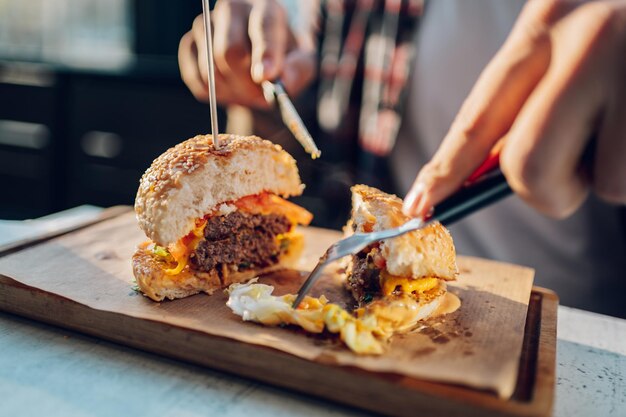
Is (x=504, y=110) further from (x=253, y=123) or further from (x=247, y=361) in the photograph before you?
(x=253, y=123)

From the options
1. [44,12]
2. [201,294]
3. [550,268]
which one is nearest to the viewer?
[201,294]

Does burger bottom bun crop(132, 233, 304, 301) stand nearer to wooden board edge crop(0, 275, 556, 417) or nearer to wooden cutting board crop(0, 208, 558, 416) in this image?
wooden cutting board crop(0, 208, 558, 416)

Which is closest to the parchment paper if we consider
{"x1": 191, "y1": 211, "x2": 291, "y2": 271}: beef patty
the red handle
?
{"x1": 191, "y1": 211, "x2": 291, "y2": 271}: beef patty

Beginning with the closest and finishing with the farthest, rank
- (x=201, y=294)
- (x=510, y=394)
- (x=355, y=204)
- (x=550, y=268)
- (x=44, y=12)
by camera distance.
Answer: (x=510, y=394) → (x=201, y=294) → (x=355, y=204) → (x=550, y=268) → (x=44, y=12)

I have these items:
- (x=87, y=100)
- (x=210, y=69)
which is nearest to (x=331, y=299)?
(x=210, y=69)

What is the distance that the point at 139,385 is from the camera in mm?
1765

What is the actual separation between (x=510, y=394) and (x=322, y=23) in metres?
3.00

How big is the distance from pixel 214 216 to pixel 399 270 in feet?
2.78

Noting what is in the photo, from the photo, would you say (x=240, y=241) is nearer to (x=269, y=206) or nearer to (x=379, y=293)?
(x=269, y=206)

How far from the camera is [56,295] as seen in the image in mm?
2104

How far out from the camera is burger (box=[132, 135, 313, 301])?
7.58ft

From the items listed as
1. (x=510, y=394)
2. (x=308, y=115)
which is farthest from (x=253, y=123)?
(x=510, y=394)

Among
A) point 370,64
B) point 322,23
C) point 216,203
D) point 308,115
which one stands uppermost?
point 322,23

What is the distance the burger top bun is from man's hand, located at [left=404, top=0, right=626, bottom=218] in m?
1.15
